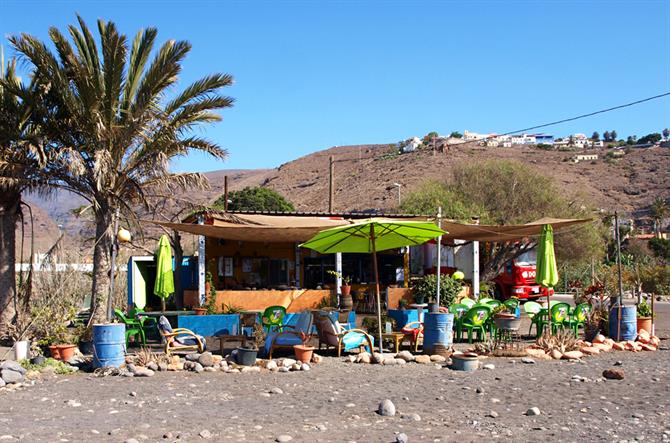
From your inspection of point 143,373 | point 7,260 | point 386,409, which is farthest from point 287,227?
point 386,409

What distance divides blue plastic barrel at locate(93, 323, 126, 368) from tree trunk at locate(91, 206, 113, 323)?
8.83 feet

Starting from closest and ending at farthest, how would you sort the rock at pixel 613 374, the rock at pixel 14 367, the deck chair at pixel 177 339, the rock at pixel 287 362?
the rock at pixel 613 374, the rock at pixel 14 367, the rock at pixel 287 362, the deck chair at pixel 177 339

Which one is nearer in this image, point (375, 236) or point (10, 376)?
point (10, 376)

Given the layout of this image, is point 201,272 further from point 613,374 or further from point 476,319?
point 613,374

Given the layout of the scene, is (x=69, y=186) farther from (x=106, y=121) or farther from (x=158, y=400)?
(x=158, y=400)

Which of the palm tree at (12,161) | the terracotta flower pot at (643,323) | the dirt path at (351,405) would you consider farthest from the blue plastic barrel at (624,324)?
the palm tree at (12,161)

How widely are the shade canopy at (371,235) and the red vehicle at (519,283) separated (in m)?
12.4

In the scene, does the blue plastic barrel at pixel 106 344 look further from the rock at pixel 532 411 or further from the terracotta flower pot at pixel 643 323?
the terracotta flower pot at pixel 643 323

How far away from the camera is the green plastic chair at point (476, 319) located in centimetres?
1246

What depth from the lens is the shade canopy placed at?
1085cm

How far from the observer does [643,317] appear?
41.2ft

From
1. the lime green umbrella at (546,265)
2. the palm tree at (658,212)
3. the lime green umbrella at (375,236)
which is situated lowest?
the lime green umbrella at (546,265)

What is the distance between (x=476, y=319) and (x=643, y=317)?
9.88 ft

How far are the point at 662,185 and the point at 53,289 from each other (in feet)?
202
